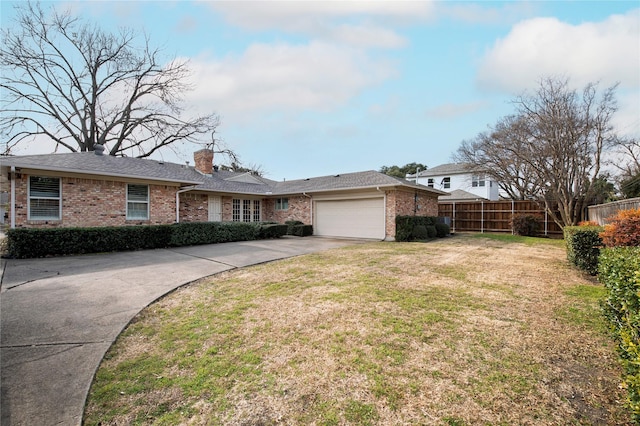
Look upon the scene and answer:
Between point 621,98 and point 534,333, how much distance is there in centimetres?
1857

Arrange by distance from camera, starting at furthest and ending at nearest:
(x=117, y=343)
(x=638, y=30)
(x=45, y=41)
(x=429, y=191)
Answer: (x=45, y=41), (x=429, y=191), (x=638, y=30), (x=117, y=343)

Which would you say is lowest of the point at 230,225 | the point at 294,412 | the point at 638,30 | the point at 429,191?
the point at 294,412

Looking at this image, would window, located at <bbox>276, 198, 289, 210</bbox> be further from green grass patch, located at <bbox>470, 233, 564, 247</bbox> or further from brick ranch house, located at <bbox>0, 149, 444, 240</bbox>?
green grass patch, located at <bbox>470, 233, 564, 247</bbox>

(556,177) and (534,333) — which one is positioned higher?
(556,177)

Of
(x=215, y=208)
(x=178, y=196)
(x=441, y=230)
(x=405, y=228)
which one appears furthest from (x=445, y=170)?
(x=178, y=196)

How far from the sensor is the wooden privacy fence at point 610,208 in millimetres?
8469

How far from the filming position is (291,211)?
18.4 meters

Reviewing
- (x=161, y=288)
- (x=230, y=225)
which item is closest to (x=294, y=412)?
(x=161, y=288)

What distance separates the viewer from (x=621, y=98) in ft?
49.3

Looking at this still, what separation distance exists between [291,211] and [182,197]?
6.33 meters

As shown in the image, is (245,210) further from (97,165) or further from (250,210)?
(97,165)

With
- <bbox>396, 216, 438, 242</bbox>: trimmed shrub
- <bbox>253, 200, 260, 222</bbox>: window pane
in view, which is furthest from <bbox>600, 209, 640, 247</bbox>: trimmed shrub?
<bbox>253, 200, 260, 222</bbox>: window pane

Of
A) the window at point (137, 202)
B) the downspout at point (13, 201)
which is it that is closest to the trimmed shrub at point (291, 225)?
the window at point (137, 202)

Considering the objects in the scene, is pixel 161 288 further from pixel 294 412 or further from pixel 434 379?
pixel 434 379
